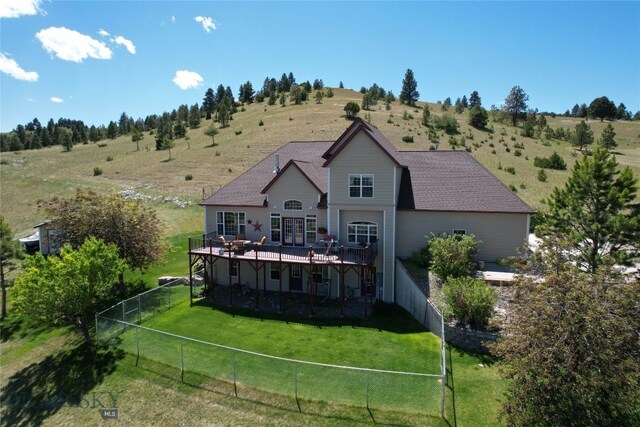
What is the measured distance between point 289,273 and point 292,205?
4.34 meters

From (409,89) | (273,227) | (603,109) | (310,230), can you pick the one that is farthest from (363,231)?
A: (603,109)

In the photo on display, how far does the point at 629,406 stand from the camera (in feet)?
32.3

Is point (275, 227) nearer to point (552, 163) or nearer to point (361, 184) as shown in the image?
point (361, 184)

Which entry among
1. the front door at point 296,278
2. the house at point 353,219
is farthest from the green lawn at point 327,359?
the front door at point 296,278

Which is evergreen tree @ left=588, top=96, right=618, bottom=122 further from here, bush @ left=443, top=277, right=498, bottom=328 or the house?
bush @ left=443, top=277, right=498, bottom=328

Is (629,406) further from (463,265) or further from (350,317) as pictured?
(350,317)

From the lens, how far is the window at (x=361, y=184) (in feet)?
75.4

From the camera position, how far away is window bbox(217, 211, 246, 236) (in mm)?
26078

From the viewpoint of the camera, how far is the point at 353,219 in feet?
77.0

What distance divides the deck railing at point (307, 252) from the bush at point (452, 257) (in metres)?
3.47

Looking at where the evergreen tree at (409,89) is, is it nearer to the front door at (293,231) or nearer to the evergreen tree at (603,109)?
the evergreen tree at (603,109)

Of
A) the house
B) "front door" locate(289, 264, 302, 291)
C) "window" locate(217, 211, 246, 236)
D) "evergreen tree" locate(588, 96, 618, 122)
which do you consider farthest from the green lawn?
"evergreen tree" locate(588, 96, 618, 122)

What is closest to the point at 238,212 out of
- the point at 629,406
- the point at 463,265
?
the point at 463,265

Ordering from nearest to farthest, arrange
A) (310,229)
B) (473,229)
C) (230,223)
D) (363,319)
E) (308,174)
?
(363,319) < (473,229) < (308,174) < (310,229) < (230,223)
